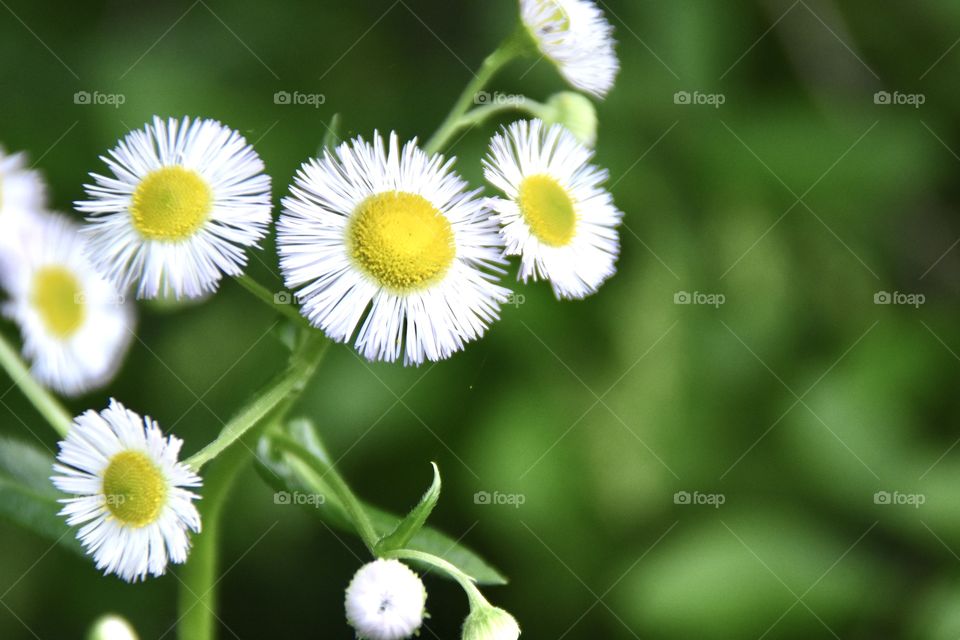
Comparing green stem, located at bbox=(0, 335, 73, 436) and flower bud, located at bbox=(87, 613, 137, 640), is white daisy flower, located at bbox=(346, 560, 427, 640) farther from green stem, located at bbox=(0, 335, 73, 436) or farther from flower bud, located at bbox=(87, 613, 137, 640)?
green stem, located at bbox=(0, 335, 73, 436)

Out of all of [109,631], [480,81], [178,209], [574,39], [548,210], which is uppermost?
[574,39]

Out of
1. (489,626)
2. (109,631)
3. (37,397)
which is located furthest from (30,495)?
(489,626)

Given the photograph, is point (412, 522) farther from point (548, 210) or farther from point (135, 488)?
point (548, 210)

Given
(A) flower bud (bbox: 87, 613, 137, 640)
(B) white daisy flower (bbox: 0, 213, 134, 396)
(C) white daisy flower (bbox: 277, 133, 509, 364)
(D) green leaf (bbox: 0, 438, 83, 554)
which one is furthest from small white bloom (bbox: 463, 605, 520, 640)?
(B) white daisy flower (bbox: 0, 213, 134, 396)

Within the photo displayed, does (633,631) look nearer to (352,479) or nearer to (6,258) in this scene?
(352,479)

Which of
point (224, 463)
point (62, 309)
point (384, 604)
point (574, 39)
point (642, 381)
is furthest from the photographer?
point (642, 381)

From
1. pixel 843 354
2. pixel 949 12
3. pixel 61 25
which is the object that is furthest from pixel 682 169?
pixel 61 25
